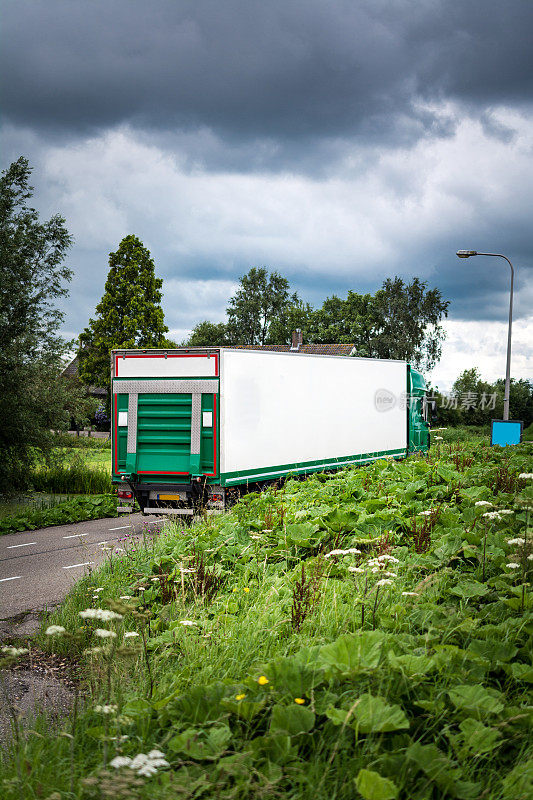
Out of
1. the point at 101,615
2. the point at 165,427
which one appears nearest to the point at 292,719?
the point at 101,615

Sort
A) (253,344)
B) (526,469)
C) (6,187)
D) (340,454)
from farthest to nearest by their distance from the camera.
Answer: (253,344) → (6,187) → (340,454) → (526,469)

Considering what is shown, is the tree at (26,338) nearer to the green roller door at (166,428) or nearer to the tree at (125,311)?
the green roller door at (166,428)

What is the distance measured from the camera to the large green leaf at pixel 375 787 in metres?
2.22

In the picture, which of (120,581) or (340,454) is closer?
(120,581)

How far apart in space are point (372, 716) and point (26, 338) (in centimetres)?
1589

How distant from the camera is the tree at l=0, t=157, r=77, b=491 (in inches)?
648

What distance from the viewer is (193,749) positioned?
256 cm

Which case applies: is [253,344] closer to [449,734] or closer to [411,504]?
[411,504]

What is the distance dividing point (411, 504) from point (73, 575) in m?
4.85

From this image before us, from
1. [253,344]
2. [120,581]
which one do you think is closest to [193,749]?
[120,581]

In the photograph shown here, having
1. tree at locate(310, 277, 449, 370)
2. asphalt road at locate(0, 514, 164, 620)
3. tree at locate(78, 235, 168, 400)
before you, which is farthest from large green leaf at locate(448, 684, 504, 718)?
tree at locate(310, 277, 449, 370)

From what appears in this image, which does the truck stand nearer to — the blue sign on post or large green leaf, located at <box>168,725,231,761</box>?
large green leaf, located at <box>168,725,231,761</box>

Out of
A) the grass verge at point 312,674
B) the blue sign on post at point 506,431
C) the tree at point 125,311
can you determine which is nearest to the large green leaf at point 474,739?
the grass verge at point 312,674

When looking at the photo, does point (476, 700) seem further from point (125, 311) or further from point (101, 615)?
point (125, 311)
